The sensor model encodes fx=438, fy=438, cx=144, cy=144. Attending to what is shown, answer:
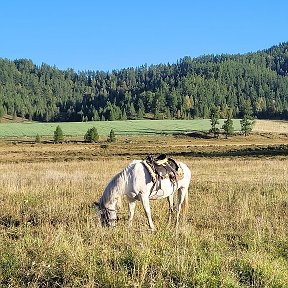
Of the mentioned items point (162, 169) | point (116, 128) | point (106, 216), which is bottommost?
point (116, 128)

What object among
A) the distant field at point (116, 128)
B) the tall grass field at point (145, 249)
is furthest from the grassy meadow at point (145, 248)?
the distant field at point (116, 128)

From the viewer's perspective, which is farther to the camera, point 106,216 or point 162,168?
point 162,168

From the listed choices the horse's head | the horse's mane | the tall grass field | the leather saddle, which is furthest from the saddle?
the horse's head

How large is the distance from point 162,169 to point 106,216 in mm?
1876

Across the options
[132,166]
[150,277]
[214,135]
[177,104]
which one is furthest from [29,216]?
[177,104]

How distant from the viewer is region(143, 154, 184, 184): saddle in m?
10.2

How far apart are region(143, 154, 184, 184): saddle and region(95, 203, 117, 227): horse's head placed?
1.24 metres

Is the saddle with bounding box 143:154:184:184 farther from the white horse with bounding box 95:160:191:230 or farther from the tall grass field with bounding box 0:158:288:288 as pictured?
the tall grass field with bounding box 0:158:288:288

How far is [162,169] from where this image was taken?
10484 mm

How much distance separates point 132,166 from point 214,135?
102324 mm

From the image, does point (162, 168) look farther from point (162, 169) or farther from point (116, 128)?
point (116, 128)

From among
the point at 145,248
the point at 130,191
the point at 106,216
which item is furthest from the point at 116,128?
the point at 145,248

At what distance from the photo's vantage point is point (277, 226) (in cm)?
957

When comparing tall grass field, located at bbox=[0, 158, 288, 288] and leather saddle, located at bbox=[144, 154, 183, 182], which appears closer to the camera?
tall grass field, located at bbox=[0, 158, 288, 288]
